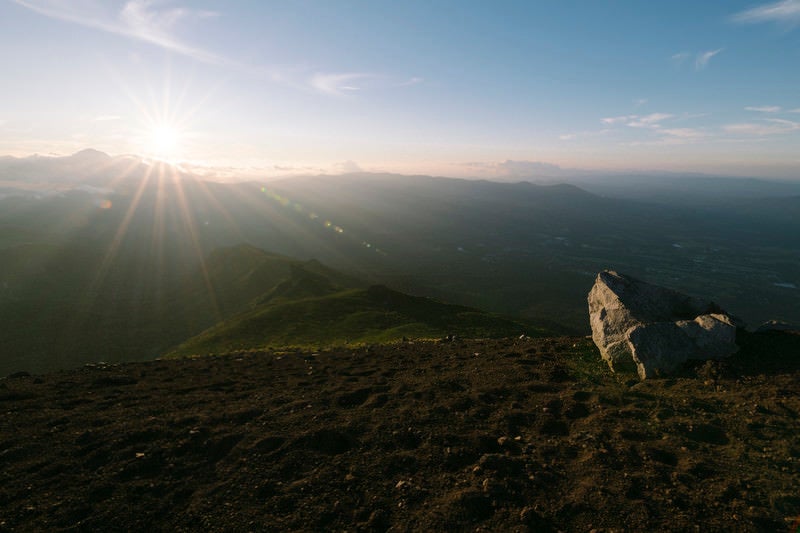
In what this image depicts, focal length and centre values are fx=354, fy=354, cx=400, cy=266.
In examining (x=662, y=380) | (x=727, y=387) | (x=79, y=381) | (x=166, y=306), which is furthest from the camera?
(x=166, y=306)

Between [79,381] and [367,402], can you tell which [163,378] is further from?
[367,402]

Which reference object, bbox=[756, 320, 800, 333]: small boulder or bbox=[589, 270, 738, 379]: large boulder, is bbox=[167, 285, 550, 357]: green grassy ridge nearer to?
bbox=[589, 270, 738, 379]: large boulder

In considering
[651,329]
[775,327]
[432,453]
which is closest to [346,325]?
[651,329]

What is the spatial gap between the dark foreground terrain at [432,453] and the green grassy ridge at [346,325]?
73.7 feet

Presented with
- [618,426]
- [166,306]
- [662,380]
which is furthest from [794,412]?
[166,306]

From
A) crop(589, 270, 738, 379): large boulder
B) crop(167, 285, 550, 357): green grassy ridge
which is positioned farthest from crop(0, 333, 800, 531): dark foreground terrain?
crop(167, 285, 550, 357): green grassy ridge

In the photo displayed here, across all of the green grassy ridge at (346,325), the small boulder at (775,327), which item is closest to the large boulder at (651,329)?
the small boulder at (775,327)

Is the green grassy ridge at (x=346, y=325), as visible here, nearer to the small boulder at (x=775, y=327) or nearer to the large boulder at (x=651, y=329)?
the large boulder at (x=651, y=329)

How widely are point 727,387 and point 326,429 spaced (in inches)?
567

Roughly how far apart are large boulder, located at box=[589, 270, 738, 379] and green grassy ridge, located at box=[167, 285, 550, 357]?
68.0ft

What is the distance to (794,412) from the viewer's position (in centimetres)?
1080

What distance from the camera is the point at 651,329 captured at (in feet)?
51.1

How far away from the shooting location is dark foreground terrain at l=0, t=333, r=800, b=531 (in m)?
8.02

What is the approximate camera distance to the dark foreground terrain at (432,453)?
8016mm
